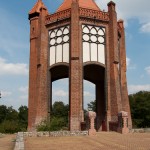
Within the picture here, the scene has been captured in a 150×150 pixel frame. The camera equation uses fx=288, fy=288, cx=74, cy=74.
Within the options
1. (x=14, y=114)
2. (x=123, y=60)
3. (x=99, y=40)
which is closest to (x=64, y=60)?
(x=99, y=40)

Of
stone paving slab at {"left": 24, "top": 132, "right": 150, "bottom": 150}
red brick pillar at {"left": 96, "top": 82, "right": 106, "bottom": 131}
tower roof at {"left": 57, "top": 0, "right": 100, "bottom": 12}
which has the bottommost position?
stone paving slab at {"left": 24, "top": 132, "right": 150, "bottom": 150}

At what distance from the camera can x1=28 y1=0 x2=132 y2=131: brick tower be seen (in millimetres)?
21875

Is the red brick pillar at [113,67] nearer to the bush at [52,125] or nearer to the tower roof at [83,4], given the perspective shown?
the tower roof at [83,4]

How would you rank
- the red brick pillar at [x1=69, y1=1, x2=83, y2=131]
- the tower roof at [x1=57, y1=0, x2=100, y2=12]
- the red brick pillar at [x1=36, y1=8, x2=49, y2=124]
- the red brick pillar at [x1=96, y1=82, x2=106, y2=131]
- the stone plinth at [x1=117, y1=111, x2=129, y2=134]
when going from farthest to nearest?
1. the red brick pillar at [x1=96, y1=82, x2=106, y2=131]
2. the tower roof at [x1=57, y1=0, x2=100, y2=12]
3. the red brick pillar at [x1=36, y1=8, x2=49, y2=124]
4. the red brick pillar at [x1=69, y1=1, x2=83, y2=131]
5. the stone plinth at [x1=117, y1=111, x2=129, y2=134]

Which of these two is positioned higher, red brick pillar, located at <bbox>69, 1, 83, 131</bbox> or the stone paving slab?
red brick pillar, located at <bbox>69, 1, 83, 131</bbox>

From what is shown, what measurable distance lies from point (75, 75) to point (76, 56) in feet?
4.89

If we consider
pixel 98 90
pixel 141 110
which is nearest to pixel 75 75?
pixel 98 90

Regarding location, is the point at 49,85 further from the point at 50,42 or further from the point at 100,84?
the point at 100,84

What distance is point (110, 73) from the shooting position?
2292cm

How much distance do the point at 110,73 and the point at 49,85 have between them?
5018 mm

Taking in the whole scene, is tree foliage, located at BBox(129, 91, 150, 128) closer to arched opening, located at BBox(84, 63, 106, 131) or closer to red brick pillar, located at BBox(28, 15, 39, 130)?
arched opening, located at BBox(84, 63, 106, 131)

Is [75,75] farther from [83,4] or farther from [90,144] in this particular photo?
[90,144]

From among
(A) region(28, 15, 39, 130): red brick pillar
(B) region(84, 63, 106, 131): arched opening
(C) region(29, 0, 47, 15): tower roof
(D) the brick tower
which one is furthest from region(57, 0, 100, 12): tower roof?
(B) region(84, 63, 106, 131): arched opening

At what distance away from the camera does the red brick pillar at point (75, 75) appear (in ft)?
68.3
